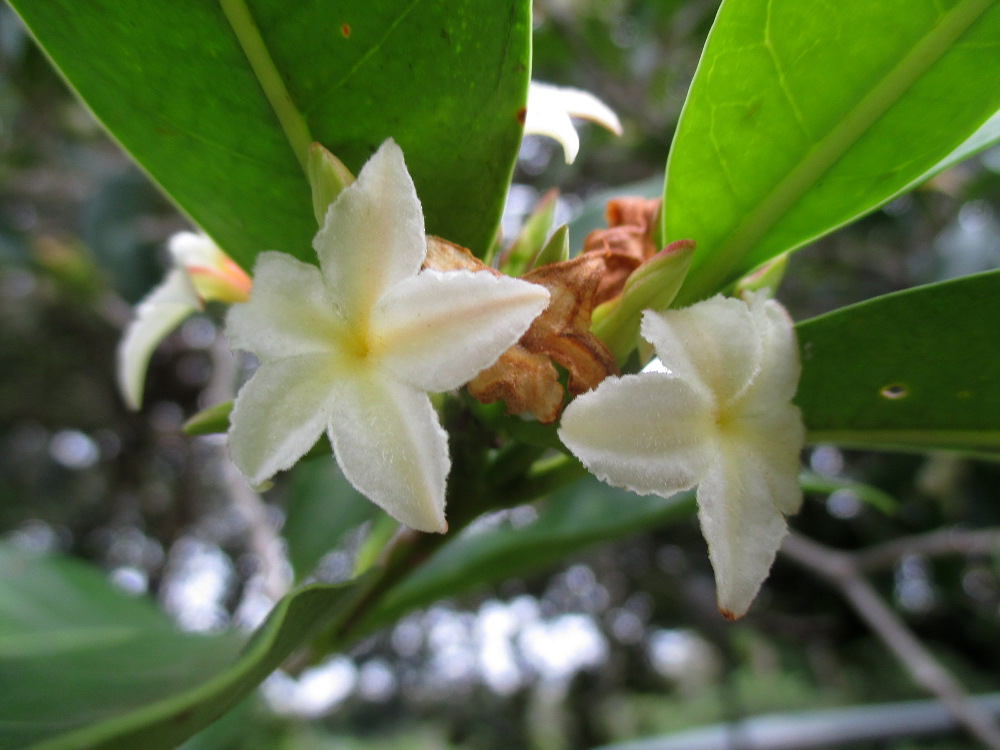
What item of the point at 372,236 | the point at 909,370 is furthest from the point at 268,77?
the point at 909,370

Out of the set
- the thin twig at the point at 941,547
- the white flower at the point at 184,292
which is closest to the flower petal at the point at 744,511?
the white flower at the point at 184,292

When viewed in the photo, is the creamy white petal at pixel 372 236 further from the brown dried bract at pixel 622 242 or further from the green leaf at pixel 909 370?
the green leaf at pixel 909 370

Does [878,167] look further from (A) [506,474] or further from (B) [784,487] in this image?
(A) [506,474]

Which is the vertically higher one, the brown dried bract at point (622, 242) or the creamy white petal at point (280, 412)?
the creamy white petal at point (280, 412)

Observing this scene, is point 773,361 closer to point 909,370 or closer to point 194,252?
point 909,370

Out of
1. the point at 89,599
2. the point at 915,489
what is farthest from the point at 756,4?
the point at 915,489

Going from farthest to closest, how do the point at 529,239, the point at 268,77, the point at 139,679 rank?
1. the point at 529,239
2. the point at 139,679
3. the point at 268,77
